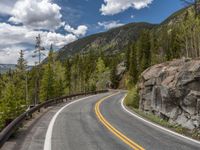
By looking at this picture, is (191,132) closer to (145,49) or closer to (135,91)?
(135,91)

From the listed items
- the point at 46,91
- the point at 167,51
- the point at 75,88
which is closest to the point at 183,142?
the point at 46,91

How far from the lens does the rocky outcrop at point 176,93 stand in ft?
58.1

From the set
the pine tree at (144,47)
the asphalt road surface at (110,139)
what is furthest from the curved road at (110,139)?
the pine tree at (144,47)

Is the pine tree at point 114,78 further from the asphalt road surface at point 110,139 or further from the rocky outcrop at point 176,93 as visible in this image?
the asphalt road surface at point 110,139

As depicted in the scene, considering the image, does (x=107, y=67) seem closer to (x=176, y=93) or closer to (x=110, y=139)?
(x=176, y=93)

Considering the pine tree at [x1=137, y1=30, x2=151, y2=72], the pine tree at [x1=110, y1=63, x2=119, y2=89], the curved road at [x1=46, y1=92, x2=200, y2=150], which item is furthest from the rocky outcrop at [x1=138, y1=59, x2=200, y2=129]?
the pine tree at [x1=110, y1=63, x2=119, y2=89]

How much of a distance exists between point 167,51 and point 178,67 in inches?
2420

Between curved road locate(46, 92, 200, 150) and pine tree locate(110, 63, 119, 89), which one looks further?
pine tree locate(110, 63, 119, 89)

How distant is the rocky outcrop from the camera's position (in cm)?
1772

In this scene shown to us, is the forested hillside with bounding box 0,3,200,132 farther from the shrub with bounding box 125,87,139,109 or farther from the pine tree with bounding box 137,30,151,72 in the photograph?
the shrub with bounding box 125,87,139,109

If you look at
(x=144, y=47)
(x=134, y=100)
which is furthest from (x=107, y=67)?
(x=134, y=100)

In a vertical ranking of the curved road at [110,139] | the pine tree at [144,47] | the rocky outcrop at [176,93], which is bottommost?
the curved road at [110,139]

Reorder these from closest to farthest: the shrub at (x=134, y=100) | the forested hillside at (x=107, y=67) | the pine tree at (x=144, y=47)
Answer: the shrub at (x=134, y=100) < the forested hillside at (x=107, y=67) < the pine tree at (x=144, y=47)

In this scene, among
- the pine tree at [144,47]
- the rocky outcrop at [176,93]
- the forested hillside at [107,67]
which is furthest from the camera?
the pine tree at [144,47]
